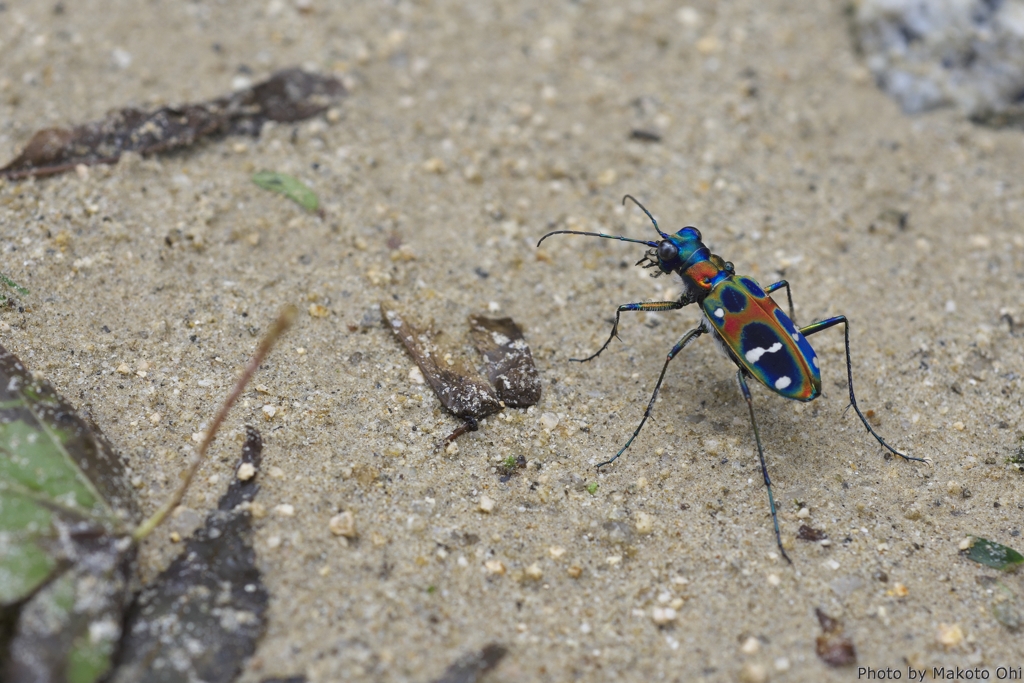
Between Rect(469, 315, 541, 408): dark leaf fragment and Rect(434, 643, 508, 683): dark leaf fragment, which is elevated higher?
Rect(469, 315, 541, 408): dark leaf fragment

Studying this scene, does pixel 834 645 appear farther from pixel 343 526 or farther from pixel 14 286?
pixel 14 286

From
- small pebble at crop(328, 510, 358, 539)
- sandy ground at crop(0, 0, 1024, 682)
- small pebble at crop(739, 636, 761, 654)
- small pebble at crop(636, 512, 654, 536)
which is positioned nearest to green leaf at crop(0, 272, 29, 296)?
sandy ground at crop(0, 0, 1024, 682)

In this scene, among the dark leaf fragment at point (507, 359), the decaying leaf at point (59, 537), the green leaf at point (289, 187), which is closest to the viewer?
the decaying leaf at point (59, 537)

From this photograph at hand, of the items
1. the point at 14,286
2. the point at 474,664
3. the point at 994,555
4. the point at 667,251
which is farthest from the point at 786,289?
the point at 14,286

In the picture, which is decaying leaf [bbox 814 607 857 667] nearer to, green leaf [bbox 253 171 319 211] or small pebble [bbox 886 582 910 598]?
small pebble [bbox 886 582 910 598]

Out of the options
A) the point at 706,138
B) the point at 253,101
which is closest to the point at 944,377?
the point at 706,138

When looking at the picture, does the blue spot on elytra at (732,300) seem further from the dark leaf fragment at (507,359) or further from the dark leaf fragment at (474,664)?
the dark leaf fragment at (474,664)

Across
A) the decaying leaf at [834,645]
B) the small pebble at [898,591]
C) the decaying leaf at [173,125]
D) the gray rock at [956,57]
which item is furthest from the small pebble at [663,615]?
the gray rock at [956,57]

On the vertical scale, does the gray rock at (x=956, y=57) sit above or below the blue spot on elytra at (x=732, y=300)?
above

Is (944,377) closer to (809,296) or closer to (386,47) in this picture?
(809,296)
